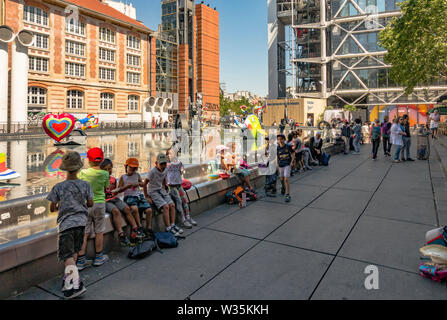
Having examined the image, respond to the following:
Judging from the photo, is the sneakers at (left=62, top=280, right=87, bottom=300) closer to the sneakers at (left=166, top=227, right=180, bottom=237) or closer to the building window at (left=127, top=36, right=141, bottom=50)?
the sneakers at (left=166, top=227, right=180, bottom=237)

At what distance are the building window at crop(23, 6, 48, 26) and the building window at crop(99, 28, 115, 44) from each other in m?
7.73

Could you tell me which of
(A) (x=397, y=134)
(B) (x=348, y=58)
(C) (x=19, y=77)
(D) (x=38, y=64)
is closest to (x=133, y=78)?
(D) (x=38, y=64)

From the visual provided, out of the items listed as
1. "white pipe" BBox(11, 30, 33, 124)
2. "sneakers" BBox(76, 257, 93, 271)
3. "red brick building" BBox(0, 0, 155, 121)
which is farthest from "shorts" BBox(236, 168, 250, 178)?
"red brick building" BBox(0, 0, 155, 121)

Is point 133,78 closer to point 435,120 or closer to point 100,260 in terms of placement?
point 435,120

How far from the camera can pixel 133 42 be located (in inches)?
2046

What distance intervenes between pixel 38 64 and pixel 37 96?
3.94 metres

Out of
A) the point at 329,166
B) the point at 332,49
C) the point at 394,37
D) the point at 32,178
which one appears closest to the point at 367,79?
the point at 332,49

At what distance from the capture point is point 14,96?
34000mm

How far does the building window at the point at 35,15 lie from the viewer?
38.5 meters

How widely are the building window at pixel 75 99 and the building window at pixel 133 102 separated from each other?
8419 millimetres

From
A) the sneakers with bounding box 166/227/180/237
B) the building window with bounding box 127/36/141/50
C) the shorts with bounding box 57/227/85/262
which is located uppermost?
the building window with bounding box 127/36/141/50

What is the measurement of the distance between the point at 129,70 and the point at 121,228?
1988 inches

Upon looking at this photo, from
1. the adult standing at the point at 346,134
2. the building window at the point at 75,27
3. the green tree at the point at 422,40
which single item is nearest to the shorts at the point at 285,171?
the adult standing at the point at 346,134

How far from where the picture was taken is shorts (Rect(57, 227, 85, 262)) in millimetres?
3686
